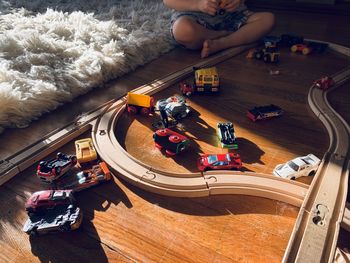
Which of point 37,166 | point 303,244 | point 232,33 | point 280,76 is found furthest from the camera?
point 232,33

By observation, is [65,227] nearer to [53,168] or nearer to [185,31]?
[53,168]

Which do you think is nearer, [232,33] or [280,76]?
[280,76]

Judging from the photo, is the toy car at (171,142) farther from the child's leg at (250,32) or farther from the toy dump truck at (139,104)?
the child's leg at (250,32)

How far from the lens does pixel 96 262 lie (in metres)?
0.49

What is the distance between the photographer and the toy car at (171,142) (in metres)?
0.69

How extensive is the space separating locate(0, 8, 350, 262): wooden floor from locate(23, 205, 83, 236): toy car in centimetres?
2

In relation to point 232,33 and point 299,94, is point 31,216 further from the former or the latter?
point 232,33

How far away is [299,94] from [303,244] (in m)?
0.59

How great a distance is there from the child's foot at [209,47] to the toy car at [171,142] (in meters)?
0.60

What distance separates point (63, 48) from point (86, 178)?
2.20 feet

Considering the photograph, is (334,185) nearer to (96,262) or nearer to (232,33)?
(96,262)

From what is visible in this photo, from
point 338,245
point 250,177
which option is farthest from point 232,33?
point 338,245

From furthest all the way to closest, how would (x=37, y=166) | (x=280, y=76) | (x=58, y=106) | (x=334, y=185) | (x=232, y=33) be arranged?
(x=232, y=33)
(x=280, y=76)
(x=58, y=106)
(x=37, y=166)
(x=334, y=185)

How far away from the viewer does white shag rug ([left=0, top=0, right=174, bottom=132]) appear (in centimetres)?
88
